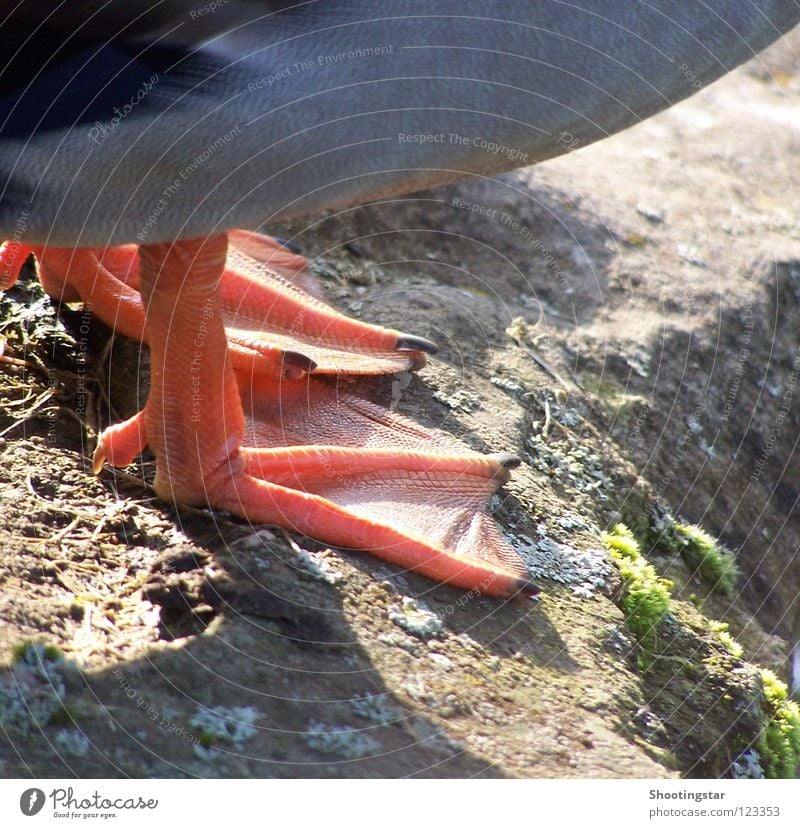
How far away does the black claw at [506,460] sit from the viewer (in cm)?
253

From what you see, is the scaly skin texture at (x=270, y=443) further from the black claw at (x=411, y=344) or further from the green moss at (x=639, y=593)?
the green moss at (x=639, y=593)

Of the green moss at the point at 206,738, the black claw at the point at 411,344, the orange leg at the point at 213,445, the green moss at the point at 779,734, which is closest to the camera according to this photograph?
the green moss at the point at 206,738

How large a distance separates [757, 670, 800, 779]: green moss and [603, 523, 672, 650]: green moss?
1.13ft

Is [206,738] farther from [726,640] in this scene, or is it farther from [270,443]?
[726,640]

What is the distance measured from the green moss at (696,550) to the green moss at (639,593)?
0.32 m

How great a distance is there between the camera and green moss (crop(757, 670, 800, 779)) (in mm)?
2447

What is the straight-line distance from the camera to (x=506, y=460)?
8.31 feet

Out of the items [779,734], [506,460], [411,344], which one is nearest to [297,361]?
[411,344]

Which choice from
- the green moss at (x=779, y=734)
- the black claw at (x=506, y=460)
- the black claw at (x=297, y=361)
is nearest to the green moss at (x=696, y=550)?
the green moss at (x=779, y=734)

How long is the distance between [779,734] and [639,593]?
1.59 feet

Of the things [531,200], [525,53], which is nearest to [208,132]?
[525,53]

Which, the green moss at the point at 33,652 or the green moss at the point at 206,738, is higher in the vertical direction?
the green moss at the point at 33,652

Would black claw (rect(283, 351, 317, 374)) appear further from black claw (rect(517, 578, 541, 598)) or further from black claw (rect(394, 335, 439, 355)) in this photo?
black claw (rect(517, 578, 541, 598))

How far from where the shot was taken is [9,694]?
1.72 meters
